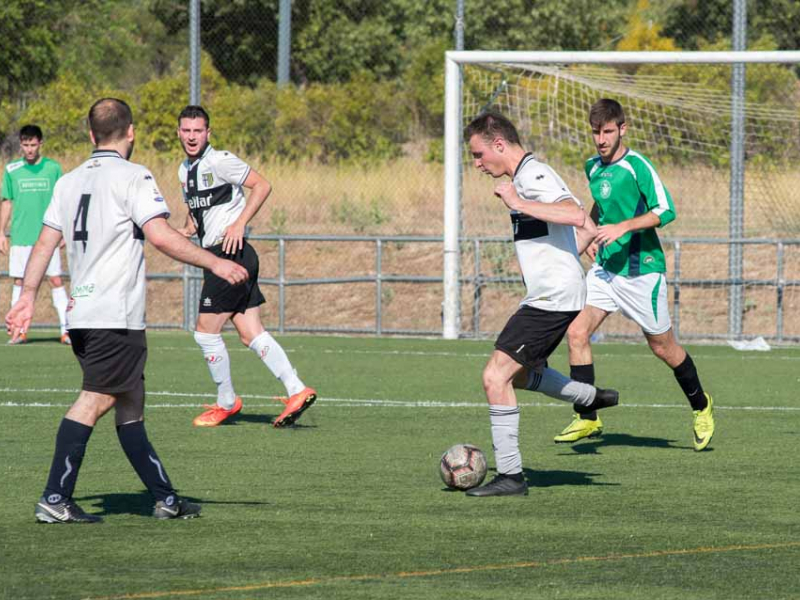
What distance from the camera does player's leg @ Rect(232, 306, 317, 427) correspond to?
33.6 feet

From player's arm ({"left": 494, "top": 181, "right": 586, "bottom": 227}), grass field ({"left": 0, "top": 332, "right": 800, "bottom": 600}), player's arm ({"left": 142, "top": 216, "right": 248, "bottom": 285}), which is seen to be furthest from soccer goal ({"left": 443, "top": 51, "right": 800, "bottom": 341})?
player's arm ({"left": 142, "top": 216, "right": 248, "bottom": 285})

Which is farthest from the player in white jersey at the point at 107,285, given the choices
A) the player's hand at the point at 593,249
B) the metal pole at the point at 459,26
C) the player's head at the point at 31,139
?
the metal pole at the point at 459,26

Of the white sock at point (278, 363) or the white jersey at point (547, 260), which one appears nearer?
the white jersey at point (547, 260)

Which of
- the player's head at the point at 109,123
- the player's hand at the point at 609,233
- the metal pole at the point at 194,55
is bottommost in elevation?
the player's hand at the point at 609,233

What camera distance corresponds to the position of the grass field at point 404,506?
5.57 metres

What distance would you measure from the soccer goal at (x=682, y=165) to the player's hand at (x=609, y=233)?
8.37 metres

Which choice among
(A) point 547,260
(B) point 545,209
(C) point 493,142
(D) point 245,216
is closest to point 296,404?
(D) point 245,216

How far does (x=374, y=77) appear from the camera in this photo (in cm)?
3675

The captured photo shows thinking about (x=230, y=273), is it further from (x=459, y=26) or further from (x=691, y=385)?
(x=459, y=26)

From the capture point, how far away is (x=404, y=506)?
23.7 ft

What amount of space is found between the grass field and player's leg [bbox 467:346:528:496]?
0.10 metres

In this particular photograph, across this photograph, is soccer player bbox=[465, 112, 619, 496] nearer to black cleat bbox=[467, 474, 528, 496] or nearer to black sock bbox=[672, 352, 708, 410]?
black cleat bbox=[467, 474, 528, 496]

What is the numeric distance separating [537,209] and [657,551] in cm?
191

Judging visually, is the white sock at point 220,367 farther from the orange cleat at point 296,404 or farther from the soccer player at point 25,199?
the soccer player at point 25,199
